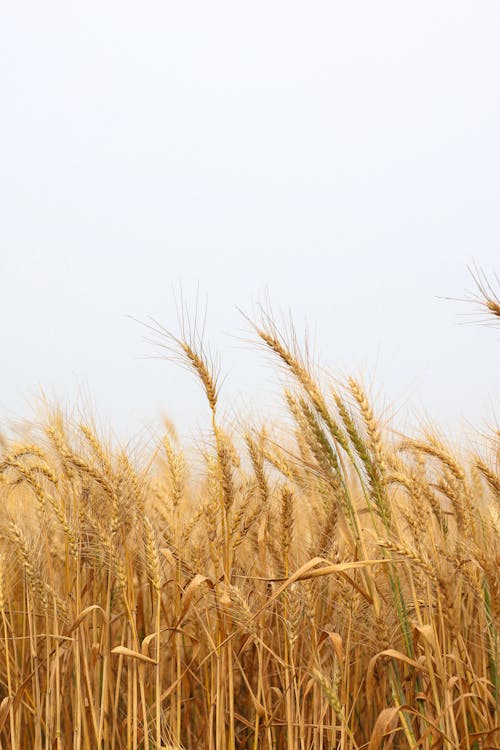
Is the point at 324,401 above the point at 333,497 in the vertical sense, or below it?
above

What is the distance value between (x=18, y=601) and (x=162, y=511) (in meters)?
0.70

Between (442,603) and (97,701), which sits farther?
(97,701)

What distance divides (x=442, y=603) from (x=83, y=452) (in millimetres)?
1050

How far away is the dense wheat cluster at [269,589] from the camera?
178 centimetres

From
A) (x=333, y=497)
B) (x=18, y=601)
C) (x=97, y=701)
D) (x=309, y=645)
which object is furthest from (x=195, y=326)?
(x=18, y=601)

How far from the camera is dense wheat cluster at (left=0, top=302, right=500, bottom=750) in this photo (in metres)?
1.78

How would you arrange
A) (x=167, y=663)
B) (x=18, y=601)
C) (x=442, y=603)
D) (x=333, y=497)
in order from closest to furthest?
(x=442, y=603) < (x=333, y=497) < (x=167, y=663) < (x=18, y=601)

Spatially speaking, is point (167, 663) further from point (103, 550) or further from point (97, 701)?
point (103, 550)

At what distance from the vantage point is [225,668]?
6.32ft

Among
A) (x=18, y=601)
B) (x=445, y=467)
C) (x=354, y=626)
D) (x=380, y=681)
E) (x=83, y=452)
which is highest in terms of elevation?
(x=83, y=452)

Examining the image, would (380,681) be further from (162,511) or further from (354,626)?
(162,511)

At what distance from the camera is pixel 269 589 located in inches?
90.9

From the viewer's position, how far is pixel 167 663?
8.00ft

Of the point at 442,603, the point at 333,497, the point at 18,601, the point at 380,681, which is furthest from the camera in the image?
the point at 18,601
